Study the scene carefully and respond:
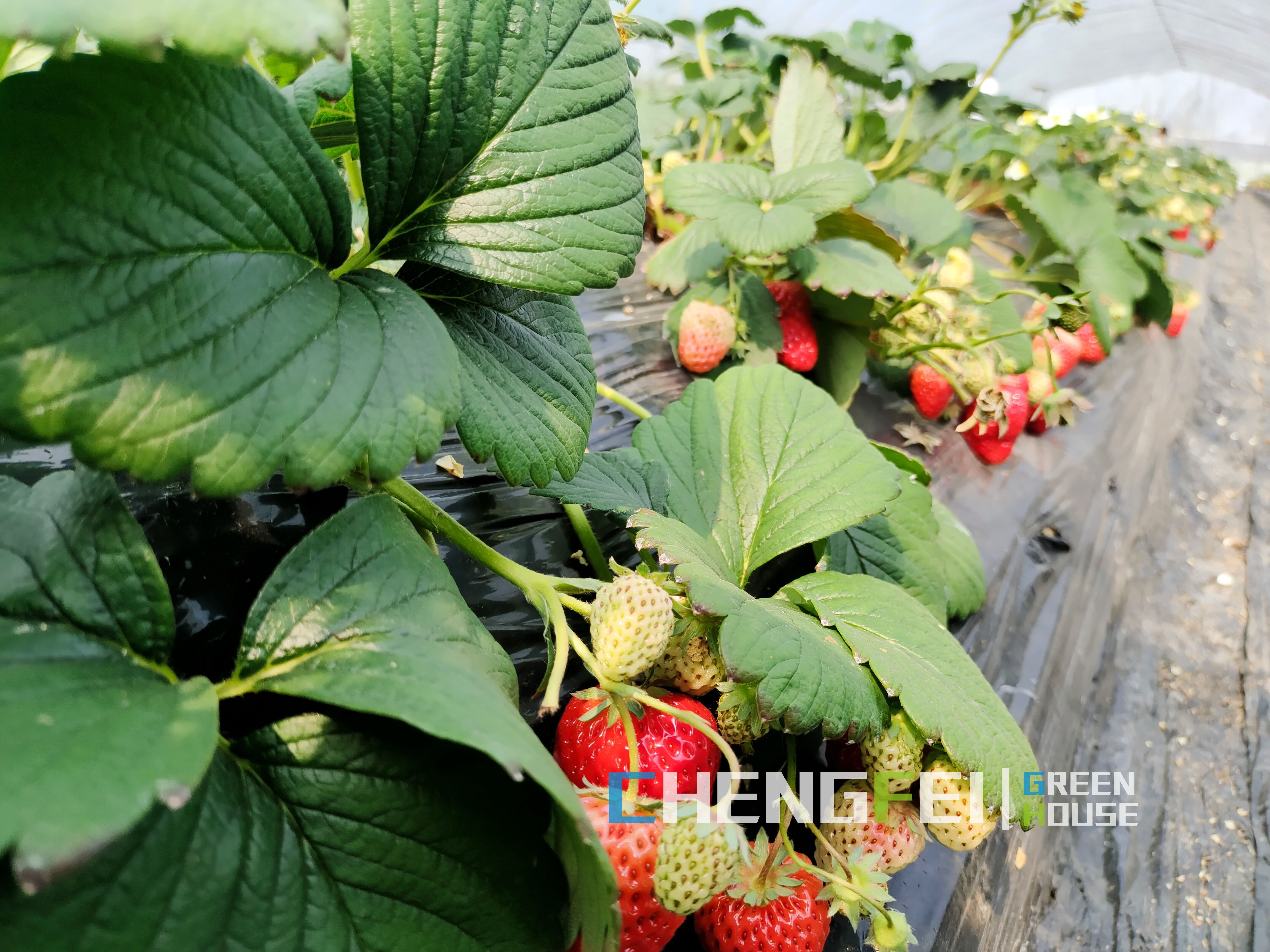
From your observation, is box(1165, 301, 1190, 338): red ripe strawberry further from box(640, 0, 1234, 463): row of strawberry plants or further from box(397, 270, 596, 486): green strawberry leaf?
box(397, 270, 596, 486): green strawberry leaf

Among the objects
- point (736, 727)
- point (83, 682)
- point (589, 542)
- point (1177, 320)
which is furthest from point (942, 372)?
point (1177, 320)

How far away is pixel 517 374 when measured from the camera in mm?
521

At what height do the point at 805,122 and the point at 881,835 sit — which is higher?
the point at 805,122

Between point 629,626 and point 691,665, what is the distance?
13 cm

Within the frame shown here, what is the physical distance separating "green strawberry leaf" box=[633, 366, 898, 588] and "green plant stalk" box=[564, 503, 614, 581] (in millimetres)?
84

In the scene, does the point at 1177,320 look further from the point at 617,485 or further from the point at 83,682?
the point at 83,682

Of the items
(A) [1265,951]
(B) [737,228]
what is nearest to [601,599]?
(B) [737,228]

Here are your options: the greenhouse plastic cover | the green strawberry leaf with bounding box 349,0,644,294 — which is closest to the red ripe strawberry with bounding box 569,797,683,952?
the green strawberry leaf with bounding box 349,0,644,294

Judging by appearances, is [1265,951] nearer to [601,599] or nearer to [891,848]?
[891,848]

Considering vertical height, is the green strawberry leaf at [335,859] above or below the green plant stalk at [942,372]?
above

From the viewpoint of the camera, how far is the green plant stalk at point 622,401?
975mm

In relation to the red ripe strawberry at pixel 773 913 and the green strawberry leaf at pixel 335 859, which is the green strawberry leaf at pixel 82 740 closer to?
the green strawberry leaf at pixel 335 859

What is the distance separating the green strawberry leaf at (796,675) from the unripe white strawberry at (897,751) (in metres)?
0.04

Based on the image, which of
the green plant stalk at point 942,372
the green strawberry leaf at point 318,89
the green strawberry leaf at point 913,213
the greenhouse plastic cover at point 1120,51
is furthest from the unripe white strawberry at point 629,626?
the greenhouse plastic cover at point 1120,51
